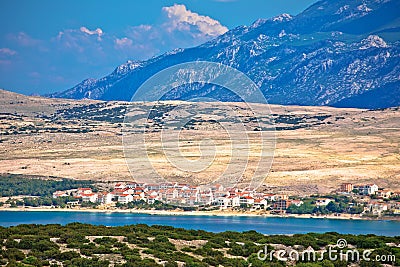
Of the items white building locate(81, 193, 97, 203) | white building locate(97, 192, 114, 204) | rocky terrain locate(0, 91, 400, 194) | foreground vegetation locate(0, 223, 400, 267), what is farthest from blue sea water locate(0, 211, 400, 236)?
foreground vegetation locate(0, 223, 400, 267)

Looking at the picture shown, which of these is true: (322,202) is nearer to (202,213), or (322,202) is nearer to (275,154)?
(202,213)

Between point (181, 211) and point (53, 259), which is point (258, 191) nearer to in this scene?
point (181, 211)

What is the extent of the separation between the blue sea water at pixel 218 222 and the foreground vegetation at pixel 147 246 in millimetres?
38177

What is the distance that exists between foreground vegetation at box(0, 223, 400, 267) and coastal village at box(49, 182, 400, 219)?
6222cm

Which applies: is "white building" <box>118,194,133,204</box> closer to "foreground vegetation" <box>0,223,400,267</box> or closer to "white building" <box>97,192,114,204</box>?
"white building" <box>97,192,114,204</box>

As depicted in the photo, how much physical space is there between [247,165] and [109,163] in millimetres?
28128

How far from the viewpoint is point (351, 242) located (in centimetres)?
3631

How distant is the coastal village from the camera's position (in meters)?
99.4

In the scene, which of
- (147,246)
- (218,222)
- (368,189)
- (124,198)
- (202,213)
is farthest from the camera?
(368,189)

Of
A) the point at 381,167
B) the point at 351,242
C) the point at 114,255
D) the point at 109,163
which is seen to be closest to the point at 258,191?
the point at 381,167

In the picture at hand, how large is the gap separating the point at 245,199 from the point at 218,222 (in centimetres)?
1823

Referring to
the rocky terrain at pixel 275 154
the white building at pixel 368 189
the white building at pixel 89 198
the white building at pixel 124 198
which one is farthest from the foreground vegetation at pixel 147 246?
the rocky terrain at pixel 275 154

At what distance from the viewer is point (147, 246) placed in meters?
32.1

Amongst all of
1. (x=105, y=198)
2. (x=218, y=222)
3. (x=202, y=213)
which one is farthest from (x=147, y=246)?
(x=105, y=198)
